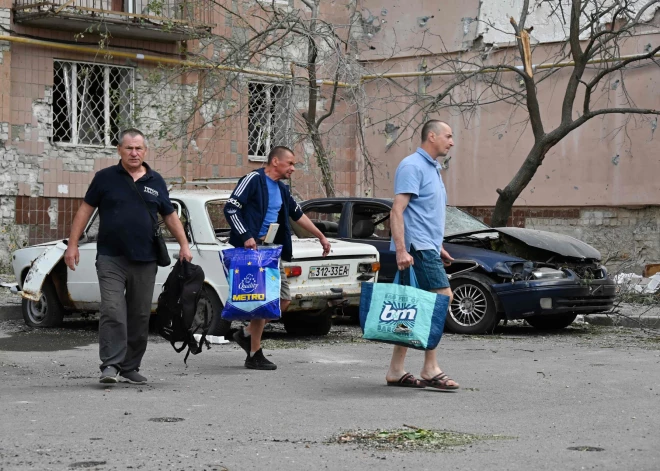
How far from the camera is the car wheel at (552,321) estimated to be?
13805 mm

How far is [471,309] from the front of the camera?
13062mm

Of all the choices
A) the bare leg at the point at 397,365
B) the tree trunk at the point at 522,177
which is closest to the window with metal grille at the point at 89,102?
the tree trunk at the point at 522,177

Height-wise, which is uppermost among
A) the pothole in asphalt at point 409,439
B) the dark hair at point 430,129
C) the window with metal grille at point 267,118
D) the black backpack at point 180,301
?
the window with metal grille at point 267,118

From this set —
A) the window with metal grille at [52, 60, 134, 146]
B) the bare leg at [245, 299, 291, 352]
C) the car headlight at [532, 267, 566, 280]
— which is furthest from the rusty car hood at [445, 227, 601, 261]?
the window with metal grille at [52, 60, 134, 146]

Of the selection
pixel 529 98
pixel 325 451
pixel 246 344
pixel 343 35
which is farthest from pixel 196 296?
pixel 343 35

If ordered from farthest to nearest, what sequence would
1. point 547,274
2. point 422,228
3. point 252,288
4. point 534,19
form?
point 534,19, point 547,274, point 252,288, point 422,228

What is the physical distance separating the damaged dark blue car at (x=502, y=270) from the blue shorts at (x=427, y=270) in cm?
452

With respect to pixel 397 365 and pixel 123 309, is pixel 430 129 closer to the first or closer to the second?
pixel 397 365

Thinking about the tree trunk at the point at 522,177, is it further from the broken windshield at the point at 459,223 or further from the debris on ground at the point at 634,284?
the broken windshield at the point at 459,223

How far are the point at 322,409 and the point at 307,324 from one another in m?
5.54

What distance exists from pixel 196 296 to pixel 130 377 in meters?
0.94

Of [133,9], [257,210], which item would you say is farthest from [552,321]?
[133,9]

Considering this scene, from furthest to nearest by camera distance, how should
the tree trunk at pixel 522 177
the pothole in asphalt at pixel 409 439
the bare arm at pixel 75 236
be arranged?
the tree trunk at pixel 522 177, the bare arm at pixel 75 236, the pothole in asphalt at pixel 409 439

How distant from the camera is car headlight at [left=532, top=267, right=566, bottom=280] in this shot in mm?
12945
